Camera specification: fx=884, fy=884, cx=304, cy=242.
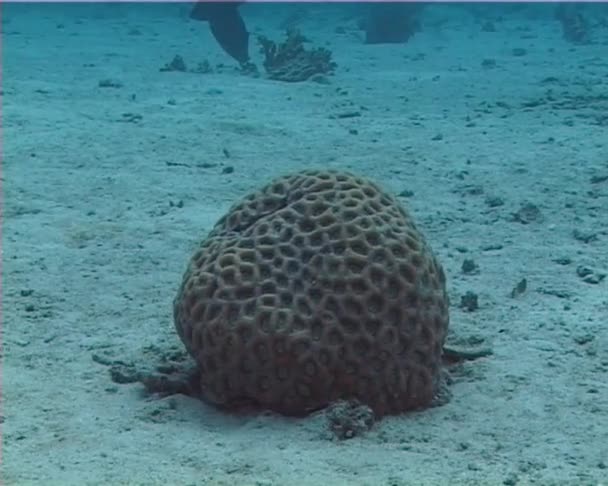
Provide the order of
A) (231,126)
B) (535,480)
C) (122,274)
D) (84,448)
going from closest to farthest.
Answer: (535,480) < (84,448) < (122,274) < (231,126)

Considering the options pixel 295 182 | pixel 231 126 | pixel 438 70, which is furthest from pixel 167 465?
pixel 438 70

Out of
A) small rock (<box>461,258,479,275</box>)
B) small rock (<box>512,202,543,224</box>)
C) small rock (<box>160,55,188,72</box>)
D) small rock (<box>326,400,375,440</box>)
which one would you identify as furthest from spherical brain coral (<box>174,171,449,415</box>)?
small rock (<box>160,55,188,72</box>)

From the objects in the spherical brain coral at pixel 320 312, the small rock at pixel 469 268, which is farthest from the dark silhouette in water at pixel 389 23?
the spherical brain coral at pixel 320 312

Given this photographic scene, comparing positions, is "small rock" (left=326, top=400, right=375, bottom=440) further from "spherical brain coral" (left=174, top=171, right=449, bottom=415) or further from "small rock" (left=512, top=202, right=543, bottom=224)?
"small rock" (left=512, top=202, right=543, bottom=224)

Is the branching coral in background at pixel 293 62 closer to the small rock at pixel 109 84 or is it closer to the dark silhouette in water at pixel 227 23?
the dark silhouette in water at pixel 227 23

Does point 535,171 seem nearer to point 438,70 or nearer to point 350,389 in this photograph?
point 350,389

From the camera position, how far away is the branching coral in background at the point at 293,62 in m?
14.0

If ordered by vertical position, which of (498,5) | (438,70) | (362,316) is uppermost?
(498,5)

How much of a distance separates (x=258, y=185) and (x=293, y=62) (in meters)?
7.08

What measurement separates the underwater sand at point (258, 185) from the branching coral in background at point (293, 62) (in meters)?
0.47

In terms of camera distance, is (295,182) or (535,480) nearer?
(535,480)

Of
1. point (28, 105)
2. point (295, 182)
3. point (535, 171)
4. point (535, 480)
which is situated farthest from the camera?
point (28, 105)

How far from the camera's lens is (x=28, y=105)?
1124 cm

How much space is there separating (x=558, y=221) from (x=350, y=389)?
3417mm
